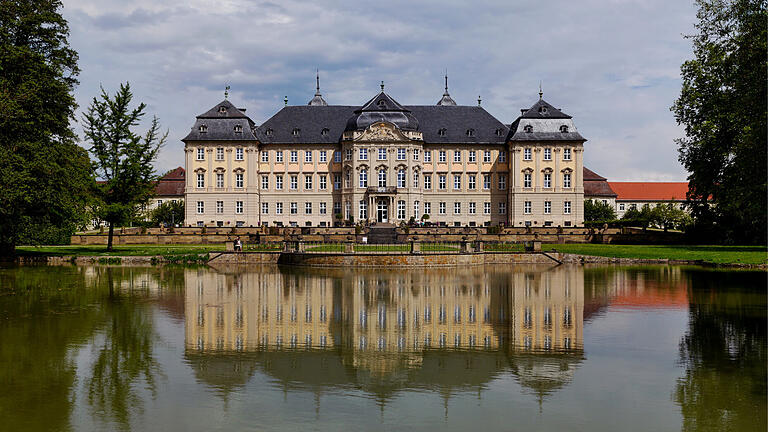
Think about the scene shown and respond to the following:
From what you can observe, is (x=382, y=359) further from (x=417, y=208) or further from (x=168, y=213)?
(x=168, y=213)

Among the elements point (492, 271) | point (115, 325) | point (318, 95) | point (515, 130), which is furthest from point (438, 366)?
point (318, 95)

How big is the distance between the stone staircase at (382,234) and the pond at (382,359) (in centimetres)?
3341

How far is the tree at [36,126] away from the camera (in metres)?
32.8

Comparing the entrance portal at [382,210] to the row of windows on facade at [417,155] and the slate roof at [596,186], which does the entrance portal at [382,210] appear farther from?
the slate roof at [596,186]

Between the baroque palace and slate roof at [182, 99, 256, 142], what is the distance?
0.36 ft

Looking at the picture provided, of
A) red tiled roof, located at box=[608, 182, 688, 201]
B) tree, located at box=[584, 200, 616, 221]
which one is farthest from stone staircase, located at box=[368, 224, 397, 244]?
red tiled roof, located at box=[608, 182, 688, 201]

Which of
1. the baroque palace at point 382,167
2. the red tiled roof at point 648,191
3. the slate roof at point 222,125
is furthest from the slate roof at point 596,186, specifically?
the slate roof at point 222,125

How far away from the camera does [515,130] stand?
73688 millimetres

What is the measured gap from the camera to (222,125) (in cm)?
7275

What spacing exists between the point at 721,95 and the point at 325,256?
24824mm

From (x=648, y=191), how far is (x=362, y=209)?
61.3 metres

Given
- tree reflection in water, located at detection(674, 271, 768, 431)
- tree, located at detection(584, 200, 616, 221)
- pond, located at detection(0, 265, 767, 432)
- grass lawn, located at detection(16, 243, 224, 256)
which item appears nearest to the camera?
tree reflection in water, located at detection(674, 271, 768, 431)

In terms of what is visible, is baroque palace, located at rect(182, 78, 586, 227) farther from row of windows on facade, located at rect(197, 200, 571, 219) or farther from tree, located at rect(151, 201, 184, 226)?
tree, located at rect(151, 201, 184, 226)

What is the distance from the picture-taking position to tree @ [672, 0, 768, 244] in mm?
28375
